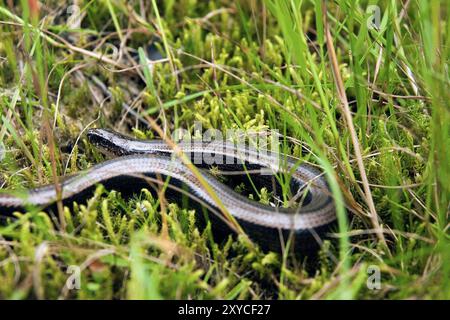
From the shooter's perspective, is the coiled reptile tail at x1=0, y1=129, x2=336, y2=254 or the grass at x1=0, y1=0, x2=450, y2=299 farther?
the coiled reptile tail at x1=0, y1=129, x2=336, y2=254

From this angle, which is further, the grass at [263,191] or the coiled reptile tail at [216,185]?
the coiled reptile tail at [216,185]

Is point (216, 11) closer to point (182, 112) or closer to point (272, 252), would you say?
point (182, 112)
